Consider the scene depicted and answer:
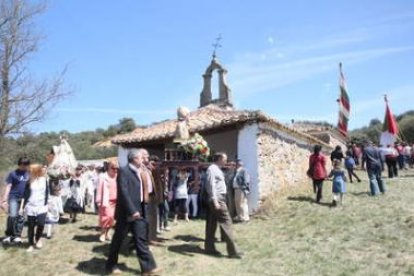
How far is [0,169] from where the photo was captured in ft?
68.2

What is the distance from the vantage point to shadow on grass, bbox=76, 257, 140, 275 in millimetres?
7691

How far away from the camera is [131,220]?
723cm

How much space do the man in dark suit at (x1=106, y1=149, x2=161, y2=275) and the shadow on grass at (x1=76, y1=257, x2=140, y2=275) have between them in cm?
26

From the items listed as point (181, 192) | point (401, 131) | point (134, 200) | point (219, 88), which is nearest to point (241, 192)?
point (181, 192)

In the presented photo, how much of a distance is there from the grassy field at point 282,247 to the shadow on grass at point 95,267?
0.02 meters

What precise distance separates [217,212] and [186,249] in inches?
43.4

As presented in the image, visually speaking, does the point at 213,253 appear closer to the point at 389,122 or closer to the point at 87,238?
the point at 87,238

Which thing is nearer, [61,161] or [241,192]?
[61,161]

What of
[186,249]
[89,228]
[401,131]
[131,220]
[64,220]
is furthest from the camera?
[401,131]

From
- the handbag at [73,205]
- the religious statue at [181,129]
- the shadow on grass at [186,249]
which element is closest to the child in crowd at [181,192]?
the religious statue at [181,129]

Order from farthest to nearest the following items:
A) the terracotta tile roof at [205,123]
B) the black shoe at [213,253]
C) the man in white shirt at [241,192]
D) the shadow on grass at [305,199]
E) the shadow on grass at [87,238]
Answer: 1. the terracotta tile roof at [205,123]
2. the shadow on grass at [305,199]
3. the man in white shirt at [241,192]
4. the shadow on grass at [87,238]
5. the black shoe at [213,253]

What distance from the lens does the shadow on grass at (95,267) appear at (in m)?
7.69

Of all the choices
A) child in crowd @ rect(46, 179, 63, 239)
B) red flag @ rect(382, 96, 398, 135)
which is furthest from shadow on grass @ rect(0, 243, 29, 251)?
red flag @ rect(382, 96, 398, 135)

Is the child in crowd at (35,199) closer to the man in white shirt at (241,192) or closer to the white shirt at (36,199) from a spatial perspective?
the white shirt at (36,199)
